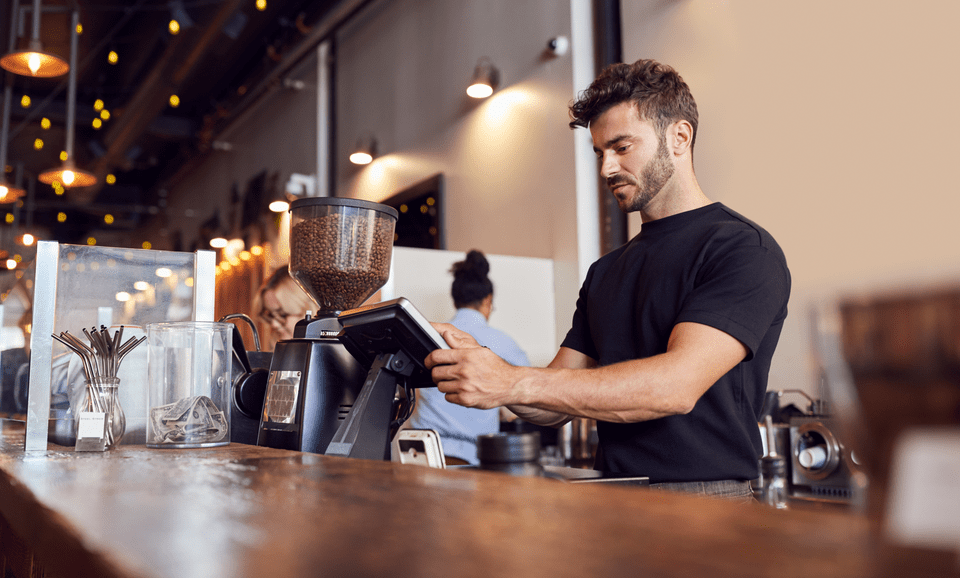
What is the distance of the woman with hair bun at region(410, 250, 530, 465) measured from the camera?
9.70 feet

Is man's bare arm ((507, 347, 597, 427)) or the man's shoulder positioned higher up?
the man's shoulder

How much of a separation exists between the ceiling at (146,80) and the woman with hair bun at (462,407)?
3192 millimetres

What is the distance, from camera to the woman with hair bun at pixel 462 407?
296 cm

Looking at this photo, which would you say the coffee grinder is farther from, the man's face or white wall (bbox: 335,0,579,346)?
white wall (bbox: 335,0,579,346)

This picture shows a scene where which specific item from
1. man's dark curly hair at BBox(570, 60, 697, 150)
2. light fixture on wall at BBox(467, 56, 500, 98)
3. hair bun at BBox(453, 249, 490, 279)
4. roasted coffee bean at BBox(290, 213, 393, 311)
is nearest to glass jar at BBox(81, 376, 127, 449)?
roasted coffee bean at BBox(290, 213, 393, 311)

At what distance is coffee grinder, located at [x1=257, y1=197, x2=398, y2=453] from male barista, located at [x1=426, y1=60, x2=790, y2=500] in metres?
0.21

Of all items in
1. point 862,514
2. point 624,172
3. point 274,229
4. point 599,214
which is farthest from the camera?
point 274,229

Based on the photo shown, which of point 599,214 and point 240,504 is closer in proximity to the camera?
point 240,504

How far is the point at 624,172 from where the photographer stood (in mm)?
1646

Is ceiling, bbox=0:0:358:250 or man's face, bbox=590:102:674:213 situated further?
ceiling, bbox=0:0:358:250

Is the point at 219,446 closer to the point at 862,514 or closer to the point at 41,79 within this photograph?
the point at 862,514

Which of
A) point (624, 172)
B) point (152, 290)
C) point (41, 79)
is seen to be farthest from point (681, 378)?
point (41, 79)

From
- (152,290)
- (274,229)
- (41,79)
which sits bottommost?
(152,290)

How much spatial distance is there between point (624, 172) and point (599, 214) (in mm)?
2277
